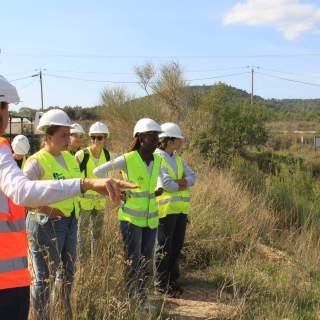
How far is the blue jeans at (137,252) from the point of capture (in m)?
4.61

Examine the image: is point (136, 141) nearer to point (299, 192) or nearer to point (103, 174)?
point (103, 174)

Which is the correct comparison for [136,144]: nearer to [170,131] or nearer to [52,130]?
[170,131]

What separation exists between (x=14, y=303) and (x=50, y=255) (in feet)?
5.55

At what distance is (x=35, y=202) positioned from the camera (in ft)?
7.04

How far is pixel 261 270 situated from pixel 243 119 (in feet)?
67.6

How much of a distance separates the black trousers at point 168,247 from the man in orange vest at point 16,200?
10.6ft

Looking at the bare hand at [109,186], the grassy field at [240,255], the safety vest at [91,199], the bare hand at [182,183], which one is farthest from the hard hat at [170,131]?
the bare hand at [109,186]

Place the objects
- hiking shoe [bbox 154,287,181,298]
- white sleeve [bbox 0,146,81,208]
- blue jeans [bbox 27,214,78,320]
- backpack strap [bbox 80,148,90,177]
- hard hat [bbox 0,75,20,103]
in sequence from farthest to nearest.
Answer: backpack strap [bbox 80,148,90,177] < hiking shoe [bbox 154,287,181,298] < blue jeans [bbox 27,214,78,320] < hard hat [bbox 0,75,20,103] < white sleeve [bbox 0,146,81,208]

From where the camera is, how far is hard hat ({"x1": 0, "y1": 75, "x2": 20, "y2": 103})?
232cm

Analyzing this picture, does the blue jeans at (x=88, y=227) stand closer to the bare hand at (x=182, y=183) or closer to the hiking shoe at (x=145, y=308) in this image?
the hiking shoe at (x=145, y=308)

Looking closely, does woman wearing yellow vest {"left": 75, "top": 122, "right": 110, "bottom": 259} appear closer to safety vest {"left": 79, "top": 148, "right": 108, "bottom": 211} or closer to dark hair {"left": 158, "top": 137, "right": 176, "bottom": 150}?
safety vest {"left": 79, "top": 148, "right": 108, "bottom": 211}

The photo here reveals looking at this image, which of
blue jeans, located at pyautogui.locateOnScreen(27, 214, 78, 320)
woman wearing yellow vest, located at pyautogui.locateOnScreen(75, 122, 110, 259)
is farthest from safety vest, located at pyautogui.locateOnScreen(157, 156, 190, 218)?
blue jeans, located at pyautogui.locateOnScreen(27, 214, 78, 320)

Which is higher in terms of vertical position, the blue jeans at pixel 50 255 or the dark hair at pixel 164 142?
the dark hair at pixel 164 142

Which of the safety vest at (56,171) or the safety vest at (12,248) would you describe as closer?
the safety vest at (12,248)
